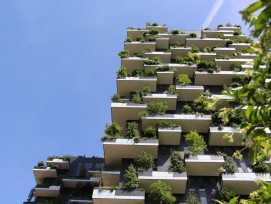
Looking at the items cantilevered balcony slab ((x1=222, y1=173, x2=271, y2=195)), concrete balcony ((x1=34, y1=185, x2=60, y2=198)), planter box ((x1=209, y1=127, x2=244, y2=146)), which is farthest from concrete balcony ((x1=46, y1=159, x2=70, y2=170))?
cantilevered balcony slab ((x1=222, y1=173, x2=271, y2=195))

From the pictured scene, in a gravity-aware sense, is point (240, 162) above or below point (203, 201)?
above

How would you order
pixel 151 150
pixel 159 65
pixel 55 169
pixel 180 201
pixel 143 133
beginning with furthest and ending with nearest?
pixel 55 169 < pixel 159 65 < pixel 143 133 < pixel 151 150 < pixel 180 201

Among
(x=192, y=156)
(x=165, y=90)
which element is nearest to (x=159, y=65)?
(x=165, y=90)

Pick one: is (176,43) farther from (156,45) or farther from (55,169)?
(55,169)

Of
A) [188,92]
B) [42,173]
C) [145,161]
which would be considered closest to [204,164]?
[145,161]

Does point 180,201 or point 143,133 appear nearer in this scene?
point 180,201

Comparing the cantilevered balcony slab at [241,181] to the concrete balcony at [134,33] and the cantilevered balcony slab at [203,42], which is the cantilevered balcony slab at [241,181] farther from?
the concrete balcony at [134,33]
